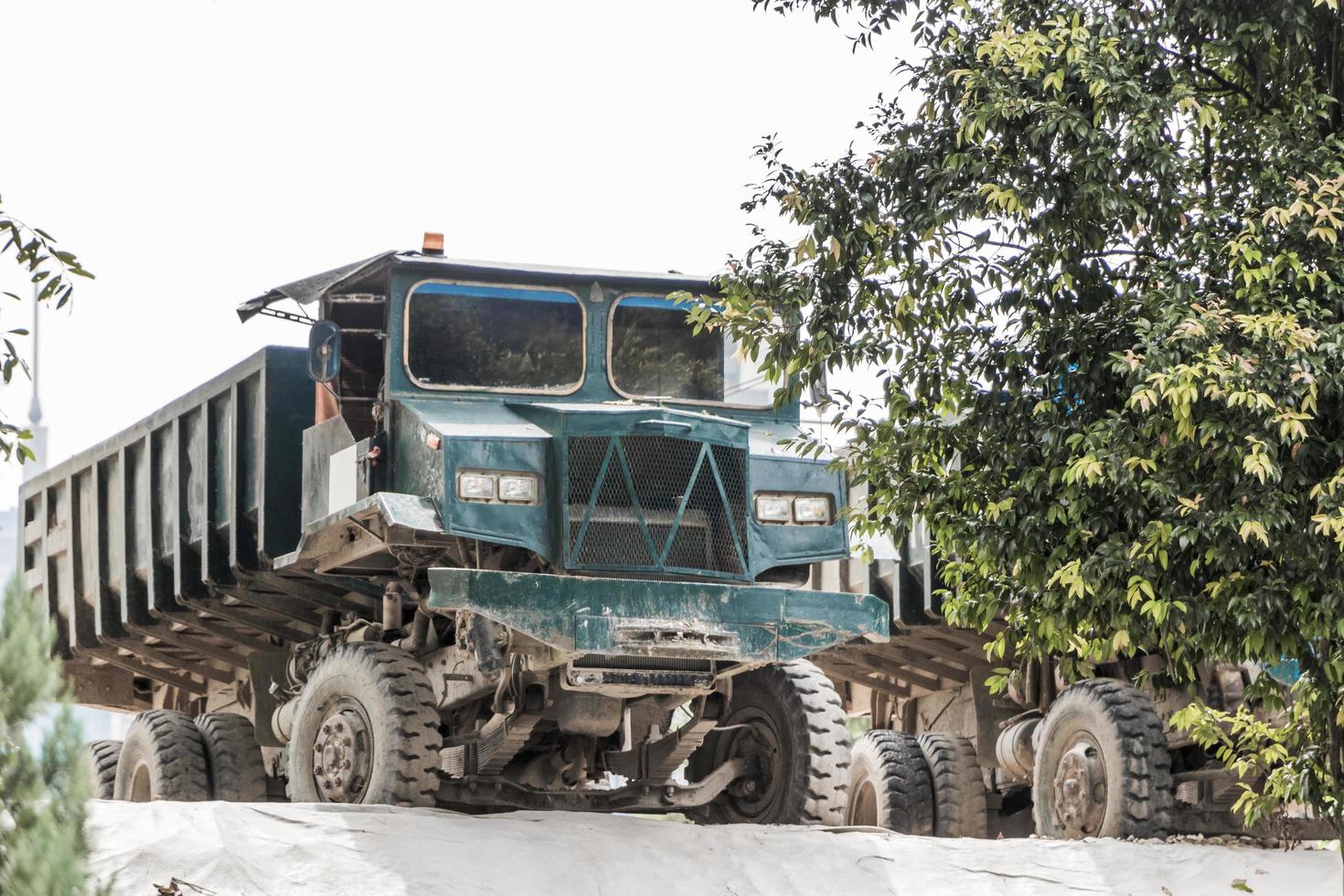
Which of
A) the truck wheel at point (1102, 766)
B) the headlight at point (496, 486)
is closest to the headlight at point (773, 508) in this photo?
the headlight at point (496, 486)

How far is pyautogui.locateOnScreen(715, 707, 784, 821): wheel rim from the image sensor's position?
36.0 feet

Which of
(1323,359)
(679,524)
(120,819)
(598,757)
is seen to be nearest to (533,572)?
(679,524)

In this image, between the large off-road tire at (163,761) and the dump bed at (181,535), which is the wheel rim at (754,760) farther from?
the large off-road tire at (163,761)

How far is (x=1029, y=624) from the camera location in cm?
934

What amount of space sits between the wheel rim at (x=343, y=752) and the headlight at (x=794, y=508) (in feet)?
7.43

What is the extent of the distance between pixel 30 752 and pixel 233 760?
25.1 ft

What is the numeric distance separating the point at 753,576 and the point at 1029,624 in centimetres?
147

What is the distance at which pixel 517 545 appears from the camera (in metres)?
9.84

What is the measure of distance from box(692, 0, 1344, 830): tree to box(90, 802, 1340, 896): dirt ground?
72 centimetres

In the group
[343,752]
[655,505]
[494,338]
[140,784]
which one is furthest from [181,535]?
[655,505]

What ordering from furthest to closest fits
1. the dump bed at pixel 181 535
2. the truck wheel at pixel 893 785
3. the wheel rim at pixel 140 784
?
1. the truck wheel at pixel 893 785
2. the wheel rim at pixel 140 784
3. the dump bed at pixel 181 535

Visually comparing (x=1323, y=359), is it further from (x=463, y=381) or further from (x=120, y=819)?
(x=120, y=819)

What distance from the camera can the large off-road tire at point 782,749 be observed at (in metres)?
10.7

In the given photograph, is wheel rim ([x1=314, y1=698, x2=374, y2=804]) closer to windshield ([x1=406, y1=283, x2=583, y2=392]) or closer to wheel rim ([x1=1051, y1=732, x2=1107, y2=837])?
windshield ([x1=406, y1=283, x2=583, y2=392])
